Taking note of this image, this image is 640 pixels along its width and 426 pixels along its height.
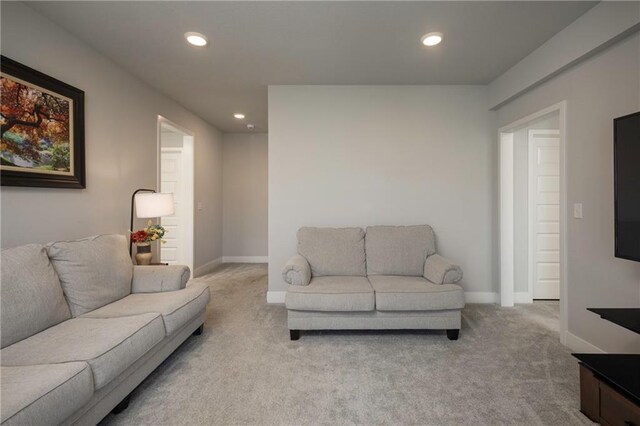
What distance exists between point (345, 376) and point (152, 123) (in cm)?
355

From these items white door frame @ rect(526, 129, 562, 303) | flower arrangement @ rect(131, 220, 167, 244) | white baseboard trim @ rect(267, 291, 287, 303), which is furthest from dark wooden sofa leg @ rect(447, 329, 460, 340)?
flower arrangement @ rect(131, 220, 167, 244)

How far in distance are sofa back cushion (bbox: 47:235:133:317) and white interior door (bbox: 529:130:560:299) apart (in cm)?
437

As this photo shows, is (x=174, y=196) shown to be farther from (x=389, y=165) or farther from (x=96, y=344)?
(x=96, y=344)

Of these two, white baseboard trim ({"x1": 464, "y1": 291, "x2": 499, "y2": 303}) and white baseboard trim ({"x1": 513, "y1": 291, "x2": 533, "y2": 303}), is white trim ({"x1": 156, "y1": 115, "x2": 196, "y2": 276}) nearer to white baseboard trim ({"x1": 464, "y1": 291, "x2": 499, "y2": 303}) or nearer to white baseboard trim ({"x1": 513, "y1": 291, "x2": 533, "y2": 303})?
white baseboard trim ({"x1": 464, "y1": 291, "x2": 499, "y2": 303})

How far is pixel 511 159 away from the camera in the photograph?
3.44 meters

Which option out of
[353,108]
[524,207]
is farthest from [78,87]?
[524,207]

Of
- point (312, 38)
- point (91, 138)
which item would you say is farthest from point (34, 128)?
point (312, 38)

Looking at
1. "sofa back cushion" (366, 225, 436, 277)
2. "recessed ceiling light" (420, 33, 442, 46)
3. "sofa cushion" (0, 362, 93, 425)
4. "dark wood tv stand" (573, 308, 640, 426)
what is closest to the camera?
"sofa cushion" (0, 362, 93, 425)

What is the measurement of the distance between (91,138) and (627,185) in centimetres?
400

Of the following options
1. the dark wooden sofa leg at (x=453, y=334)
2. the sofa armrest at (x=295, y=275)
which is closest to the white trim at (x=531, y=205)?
the dark wooden sofa leg at (x=453, y=334)

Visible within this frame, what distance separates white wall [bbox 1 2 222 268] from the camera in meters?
2.06

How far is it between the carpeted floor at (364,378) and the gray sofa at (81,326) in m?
0.28

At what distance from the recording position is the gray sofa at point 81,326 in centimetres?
124

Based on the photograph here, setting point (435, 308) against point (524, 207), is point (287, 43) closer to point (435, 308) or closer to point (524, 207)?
point (435, 308)
